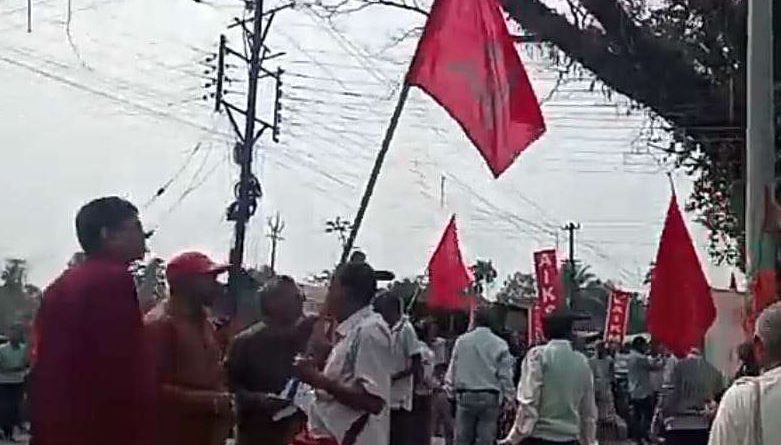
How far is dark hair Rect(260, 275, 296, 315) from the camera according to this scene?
29.1 ft

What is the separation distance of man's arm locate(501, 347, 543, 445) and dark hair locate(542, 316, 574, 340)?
13 centimetres

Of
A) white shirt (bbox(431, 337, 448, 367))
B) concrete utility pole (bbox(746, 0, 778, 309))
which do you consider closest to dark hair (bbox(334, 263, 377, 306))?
concrete utility pole (bbox(746, 0, 778, 309))

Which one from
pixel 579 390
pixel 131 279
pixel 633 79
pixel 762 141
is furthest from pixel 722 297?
pixel 131 279

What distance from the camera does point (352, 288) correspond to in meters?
8.24

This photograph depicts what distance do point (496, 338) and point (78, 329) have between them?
9.63 meters

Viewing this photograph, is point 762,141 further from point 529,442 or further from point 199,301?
point 199,301

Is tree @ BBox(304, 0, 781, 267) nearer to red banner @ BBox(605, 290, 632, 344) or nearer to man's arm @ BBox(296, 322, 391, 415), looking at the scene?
man's arm @ BBox(296, 322, 391, 415)

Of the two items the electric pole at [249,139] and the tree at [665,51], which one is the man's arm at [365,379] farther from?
the electric pole at [249,139]

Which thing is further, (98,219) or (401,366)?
(401,366)

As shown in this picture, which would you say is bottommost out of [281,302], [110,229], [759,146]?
[281,302]

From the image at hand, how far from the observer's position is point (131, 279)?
6191 millimetres

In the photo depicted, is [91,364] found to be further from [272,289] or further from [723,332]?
[723,332]

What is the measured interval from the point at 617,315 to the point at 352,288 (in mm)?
26055

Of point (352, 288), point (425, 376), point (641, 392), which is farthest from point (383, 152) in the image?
point (641, 392)
